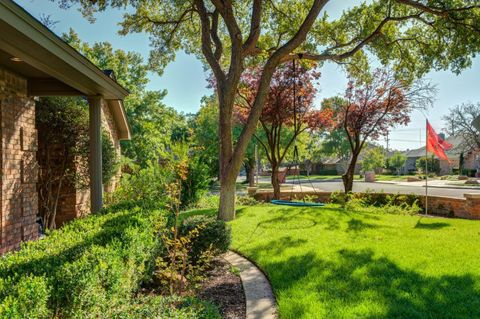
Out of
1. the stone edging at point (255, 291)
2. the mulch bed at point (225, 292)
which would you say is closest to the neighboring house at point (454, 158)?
the stone edging at point (255, 291)

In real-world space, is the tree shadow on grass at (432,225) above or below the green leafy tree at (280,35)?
below

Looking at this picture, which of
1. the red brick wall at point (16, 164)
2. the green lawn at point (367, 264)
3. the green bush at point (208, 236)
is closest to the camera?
the green lawn at point (367, 264)

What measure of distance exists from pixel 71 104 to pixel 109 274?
6.33 meters

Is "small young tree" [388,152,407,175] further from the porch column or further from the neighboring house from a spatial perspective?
the porch column

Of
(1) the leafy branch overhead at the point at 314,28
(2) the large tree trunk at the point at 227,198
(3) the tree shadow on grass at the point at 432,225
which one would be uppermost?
(1) the leafy branch overhead at the point at 314,28

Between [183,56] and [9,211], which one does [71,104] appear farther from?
[183,56]

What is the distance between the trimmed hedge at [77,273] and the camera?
2.01 m

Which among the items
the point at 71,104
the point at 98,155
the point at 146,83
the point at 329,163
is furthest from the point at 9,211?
the point at 329,163

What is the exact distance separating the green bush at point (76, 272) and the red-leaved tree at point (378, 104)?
11.8 m

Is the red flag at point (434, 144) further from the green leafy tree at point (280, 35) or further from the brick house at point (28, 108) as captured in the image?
the brick house at point (28, 108)

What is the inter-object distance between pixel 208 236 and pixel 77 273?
2661mm

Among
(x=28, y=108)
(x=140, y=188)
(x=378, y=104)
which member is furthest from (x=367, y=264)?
(x=378, y=104)

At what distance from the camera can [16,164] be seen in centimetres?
579

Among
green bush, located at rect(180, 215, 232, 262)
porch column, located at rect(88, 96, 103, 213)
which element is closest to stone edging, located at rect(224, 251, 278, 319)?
green bush, located at rect(180, 215, 232, 262)
